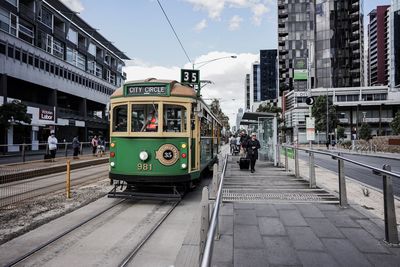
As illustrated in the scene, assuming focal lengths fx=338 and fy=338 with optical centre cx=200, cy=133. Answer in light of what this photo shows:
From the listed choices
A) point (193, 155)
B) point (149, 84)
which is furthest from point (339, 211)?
point (149, 84)

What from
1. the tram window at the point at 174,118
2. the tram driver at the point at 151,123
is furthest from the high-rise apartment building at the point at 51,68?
the tram window at the point at 174,118

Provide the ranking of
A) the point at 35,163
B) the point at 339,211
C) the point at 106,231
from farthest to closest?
the point at 35,163 < the point at 339,211 < the point at 106,231

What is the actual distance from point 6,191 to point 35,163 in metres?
4.74

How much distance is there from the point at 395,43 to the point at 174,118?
137m

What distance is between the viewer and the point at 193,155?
9.37 m

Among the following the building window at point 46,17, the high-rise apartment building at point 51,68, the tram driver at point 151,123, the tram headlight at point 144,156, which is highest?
the building window at point 46,17

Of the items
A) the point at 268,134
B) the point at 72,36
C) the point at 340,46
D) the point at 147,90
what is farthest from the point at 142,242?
the point at 340,46

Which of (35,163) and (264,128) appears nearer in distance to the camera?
(35,163)

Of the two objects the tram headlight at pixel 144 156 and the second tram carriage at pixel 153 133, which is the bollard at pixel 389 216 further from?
the tram headlight at pixel 144 156

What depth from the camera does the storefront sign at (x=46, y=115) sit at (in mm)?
37519

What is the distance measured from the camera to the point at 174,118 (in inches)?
357

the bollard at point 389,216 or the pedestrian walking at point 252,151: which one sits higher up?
the pedestrian walking at point 252,151

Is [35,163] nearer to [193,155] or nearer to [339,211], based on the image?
[193,155]

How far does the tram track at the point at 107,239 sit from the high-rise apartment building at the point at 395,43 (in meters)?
130
